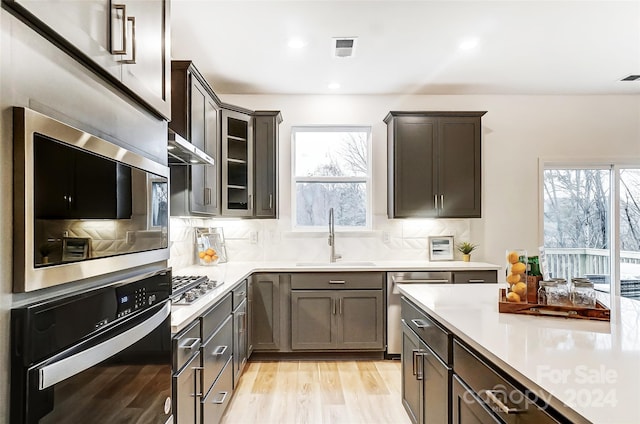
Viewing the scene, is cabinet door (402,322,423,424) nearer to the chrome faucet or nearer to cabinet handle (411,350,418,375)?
cabinet handle (411,350,418,375)

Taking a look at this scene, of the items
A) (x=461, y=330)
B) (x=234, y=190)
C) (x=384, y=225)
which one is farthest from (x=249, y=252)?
(x=461, y=330)

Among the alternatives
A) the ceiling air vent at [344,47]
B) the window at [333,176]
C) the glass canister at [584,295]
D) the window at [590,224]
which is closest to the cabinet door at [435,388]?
the glass canister at [584,295]

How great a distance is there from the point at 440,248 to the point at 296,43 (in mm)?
2538

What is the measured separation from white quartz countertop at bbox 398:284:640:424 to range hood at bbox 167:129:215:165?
4.76 feet

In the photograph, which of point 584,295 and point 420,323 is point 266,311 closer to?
point 420,323

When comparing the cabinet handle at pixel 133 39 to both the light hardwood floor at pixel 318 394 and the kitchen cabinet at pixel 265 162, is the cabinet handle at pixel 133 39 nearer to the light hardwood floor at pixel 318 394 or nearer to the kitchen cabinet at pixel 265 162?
the light hardwood floor at pixel 318 394

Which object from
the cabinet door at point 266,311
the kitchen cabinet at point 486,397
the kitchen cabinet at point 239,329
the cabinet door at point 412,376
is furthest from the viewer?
the cabinet door at point 266,311

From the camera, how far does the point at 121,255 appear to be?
1.07m

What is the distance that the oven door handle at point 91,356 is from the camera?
0.76 meters

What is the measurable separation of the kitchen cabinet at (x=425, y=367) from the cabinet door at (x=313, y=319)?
1262mm

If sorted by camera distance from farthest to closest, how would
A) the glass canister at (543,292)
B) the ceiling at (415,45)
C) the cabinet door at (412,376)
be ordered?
the ceiling at (415,45) → the cabinet door at (412,376) → the glass canister at (543,292)

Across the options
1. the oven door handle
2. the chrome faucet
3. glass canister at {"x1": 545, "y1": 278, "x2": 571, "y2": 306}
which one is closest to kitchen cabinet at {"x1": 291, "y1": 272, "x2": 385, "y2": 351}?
the chrome faucet

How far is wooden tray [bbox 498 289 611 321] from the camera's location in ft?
5.29

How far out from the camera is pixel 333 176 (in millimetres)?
4496
